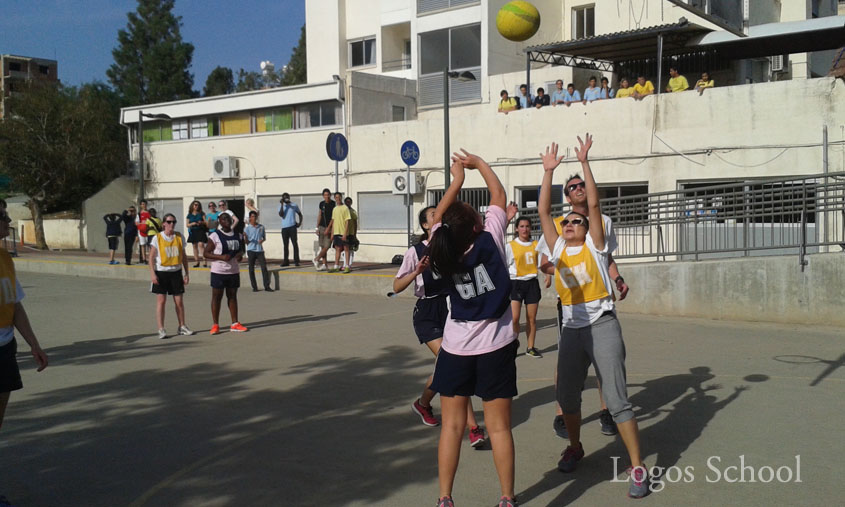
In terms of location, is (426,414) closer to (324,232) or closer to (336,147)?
(324,232)

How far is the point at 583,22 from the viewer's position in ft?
86.8

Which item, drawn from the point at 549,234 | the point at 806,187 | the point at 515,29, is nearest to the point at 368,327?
the point at 549,234

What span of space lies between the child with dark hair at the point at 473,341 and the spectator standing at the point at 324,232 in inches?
513

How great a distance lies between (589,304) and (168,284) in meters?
7.63

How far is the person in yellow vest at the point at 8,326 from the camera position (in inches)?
187

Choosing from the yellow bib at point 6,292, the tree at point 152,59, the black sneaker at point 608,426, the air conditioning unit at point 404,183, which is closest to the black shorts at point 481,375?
the black sneaker at point 608,426

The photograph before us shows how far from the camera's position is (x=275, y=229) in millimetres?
25156

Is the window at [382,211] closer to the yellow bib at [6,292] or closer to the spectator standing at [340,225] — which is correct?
the spectator standing at [340,225]

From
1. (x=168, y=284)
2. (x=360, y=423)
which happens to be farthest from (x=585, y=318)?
(x=168, y=284)

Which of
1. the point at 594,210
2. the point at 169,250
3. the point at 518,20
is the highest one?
→ the point at 518,20

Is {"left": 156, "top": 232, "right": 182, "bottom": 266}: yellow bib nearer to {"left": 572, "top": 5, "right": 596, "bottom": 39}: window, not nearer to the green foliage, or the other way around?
{"left": 572, "top": 5, "right": 596, "bottom": 39}: window

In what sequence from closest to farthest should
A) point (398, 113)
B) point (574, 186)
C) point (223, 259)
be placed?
point (574, 186), point (223, 259), point (398, 113)

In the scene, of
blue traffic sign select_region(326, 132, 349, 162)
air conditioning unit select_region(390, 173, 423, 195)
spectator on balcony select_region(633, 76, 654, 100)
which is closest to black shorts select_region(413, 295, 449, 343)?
blue traffic sign select_region(326, 132, 349, 162)

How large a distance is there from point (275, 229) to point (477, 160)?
21.1 m
